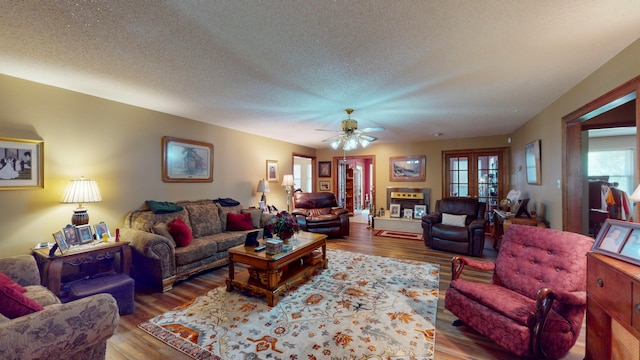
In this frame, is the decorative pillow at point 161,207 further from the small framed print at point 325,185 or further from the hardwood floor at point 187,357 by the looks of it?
the small framed print at point 325,185

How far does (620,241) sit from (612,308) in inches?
16.7

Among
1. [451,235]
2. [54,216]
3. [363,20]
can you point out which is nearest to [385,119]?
[451,235]

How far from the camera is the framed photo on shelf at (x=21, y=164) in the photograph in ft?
8.07

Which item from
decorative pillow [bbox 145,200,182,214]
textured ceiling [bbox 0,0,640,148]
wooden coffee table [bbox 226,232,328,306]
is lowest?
wooden coffee table [bbox 226,232,328,306]

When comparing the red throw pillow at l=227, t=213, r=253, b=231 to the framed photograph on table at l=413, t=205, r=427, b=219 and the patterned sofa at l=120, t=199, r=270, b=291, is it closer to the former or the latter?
the patterned sofa at l=120, t=199, r=270, b=291

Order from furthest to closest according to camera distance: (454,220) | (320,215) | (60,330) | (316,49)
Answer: (320,215), (454,220), (316,49), (60,330)

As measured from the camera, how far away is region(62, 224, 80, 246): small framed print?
8.36 feet

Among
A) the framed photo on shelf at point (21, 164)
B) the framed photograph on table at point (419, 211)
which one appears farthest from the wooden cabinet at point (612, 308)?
the framed photo on shelf at point (21, 164)

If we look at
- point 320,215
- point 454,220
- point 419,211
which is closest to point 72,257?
point 320,215

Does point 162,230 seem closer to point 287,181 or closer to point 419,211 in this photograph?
point 287,181

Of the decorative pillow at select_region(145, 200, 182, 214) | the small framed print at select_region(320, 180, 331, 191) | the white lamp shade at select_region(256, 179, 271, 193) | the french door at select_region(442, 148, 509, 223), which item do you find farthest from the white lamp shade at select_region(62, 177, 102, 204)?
the french door at select_region(442, 148, 509, 223)

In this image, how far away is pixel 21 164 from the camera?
2.56 meters

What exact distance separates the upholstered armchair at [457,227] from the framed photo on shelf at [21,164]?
575cm

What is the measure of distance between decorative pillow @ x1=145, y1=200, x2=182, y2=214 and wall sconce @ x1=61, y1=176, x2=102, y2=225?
2.46 ft
